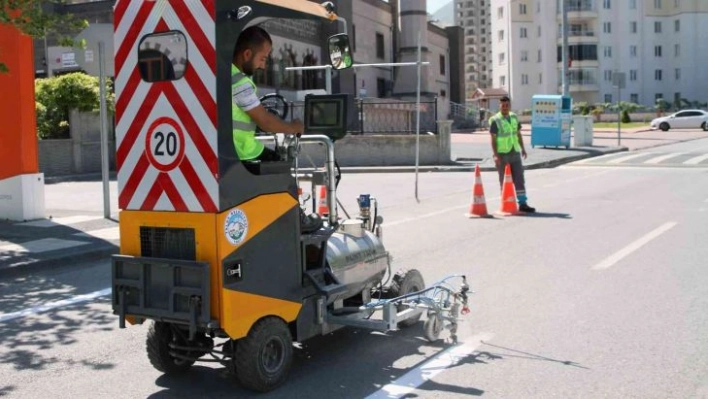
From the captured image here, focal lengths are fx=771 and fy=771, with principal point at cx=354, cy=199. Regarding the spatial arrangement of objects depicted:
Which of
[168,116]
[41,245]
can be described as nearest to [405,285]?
[168,116]

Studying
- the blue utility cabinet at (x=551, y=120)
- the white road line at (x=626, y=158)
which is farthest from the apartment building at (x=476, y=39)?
the white road line at (x=626, y=158)

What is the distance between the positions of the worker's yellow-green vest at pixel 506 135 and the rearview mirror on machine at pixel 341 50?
854 centimetres

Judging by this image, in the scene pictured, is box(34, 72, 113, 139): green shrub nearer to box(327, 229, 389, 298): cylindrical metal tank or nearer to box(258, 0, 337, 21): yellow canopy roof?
box(327, 229, 389, 298): cylindrical metal tank

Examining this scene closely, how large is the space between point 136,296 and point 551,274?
490 cm

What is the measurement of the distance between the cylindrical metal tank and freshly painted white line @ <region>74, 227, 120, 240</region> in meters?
6.30

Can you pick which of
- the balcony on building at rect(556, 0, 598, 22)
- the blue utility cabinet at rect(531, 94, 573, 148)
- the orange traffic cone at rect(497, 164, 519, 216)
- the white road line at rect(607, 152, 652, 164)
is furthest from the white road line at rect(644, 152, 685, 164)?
the balcony on building at rect(556, 0, 598, 22)

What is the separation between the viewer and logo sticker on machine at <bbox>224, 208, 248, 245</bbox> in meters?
4.50

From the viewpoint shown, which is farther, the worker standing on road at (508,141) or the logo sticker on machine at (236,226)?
the worker standing on road at (508,141)

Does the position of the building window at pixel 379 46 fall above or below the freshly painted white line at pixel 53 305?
above

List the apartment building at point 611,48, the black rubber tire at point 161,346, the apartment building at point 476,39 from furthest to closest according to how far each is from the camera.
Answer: the apartment building at point 476,39 < the apartment building at point 611,48 < the black rubber tire at point 161,346

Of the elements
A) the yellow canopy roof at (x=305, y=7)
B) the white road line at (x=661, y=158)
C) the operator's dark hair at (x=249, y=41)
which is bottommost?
the white road line at (x=661, y=158)

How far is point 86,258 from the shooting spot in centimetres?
997

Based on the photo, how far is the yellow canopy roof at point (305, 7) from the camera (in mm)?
4930

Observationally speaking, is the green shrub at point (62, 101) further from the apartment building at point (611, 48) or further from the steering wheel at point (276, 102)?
the apartment building at point (611, 48)
